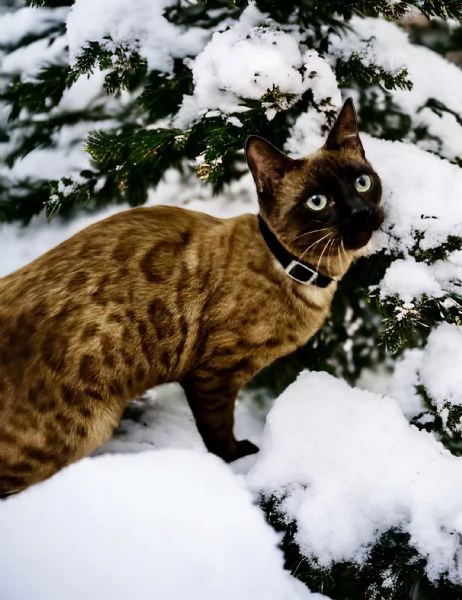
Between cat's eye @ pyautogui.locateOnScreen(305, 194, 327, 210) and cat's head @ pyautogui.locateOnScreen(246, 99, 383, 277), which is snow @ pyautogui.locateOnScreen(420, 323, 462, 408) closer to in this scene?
cat's head @ pyautogui.locateOnScreen(246, 99, 383, 277)

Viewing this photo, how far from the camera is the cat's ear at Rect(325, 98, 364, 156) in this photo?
165 cm

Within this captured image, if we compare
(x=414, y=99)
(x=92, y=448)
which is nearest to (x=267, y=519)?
(x=92, y=448)

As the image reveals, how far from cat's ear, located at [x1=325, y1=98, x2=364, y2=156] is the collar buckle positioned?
38 centimetres

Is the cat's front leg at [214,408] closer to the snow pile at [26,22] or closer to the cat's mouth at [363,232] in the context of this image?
the cat's mouth at [363,232]

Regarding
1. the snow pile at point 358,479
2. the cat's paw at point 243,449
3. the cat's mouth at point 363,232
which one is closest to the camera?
the snow pile at point 358,479

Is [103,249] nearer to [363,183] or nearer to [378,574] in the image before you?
[363,183]

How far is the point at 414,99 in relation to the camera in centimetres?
200

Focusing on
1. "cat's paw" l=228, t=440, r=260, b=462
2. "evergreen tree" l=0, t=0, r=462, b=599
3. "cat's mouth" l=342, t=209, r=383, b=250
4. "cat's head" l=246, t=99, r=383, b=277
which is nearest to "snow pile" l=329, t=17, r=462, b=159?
"evergreen tree" l=0, t=0, r=462, b=599

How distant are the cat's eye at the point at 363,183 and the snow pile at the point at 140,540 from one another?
0.91 metres

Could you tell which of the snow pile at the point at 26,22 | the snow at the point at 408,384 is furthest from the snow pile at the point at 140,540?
the snow pile at the point at 26,22

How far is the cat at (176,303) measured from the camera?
152 cm

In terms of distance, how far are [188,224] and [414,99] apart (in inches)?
37.8

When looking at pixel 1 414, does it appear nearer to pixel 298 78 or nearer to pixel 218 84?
pixel 218 84

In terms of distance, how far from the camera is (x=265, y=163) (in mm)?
1630
